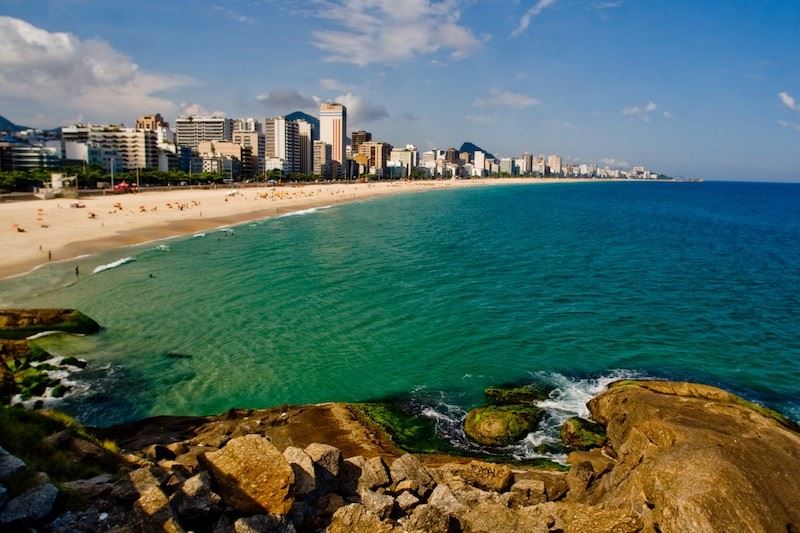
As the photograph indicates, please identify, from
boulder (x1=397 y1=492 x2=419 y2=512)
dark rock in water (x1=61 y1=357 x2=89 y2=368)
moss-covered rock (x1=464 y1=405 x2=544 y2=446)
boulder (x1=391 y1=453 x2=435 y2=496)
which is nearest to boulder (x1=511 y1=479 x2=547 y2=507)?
boulder (x1=391 y1=453 x2=435 y2=496)

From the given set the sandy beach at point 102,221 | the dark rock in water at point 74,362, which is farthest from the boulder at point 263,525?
the sandy beach at point 102,221

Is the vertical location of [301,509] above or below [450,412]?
above

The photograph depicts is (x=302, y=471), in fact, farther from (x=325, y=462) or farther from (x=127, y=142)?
(x=127, y=142)

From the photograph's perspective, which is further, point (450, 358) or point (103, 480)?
point (450, 358)

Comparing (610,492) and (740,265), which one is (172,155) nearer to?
(740,265)

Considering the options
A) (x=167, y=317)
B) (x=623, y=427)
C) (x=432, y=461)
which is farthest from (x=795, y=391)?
(x=167, y=317)

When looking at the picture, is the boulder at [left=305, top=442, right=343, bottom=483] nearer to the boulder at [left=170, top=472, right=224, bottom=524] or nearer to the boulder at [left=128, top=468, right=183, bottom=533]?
the boulder at [left=170, top=472, right=224, bottom=524]

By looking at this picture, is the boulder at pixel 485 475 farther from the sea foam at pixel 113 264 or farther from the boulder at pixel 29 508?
the sea foam at pixel 113 264
